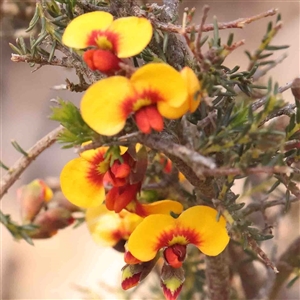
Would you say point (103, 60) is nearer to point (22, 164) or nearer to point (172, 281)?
point (172, 281)

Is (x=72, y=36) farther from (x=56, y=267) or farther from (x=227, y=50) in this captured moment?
(x=56, y=267)

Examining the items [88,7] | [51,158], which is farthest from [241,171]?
[51,158]

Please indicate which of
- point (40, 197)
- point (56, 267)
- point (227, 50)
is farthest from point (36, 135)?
point (227, 50)

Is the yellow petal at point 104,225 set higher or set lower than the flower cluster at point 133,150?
lower

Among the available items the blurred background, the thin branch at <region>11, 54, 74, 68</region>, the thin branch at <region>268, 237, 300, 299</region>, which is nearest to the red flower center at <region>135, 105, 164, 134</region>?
the thin branch at <region>11, 54, 74, 68</region>

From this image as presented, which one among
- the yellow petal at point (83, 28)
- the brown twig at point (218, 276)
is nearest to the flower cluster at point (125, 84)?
the yellow petal at point (83, 28)

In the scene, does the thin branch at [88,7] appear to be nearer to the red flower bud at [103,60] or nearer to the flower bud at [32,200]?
the red flower bud at [103,60]

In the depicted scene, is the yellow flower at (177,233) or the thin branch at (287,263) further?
the thin branch at (287,263)

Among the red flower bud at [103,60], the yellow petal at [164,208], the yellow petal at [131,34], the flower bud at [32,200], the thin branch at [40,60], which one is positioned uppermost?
the yellow petal at [131,34]
